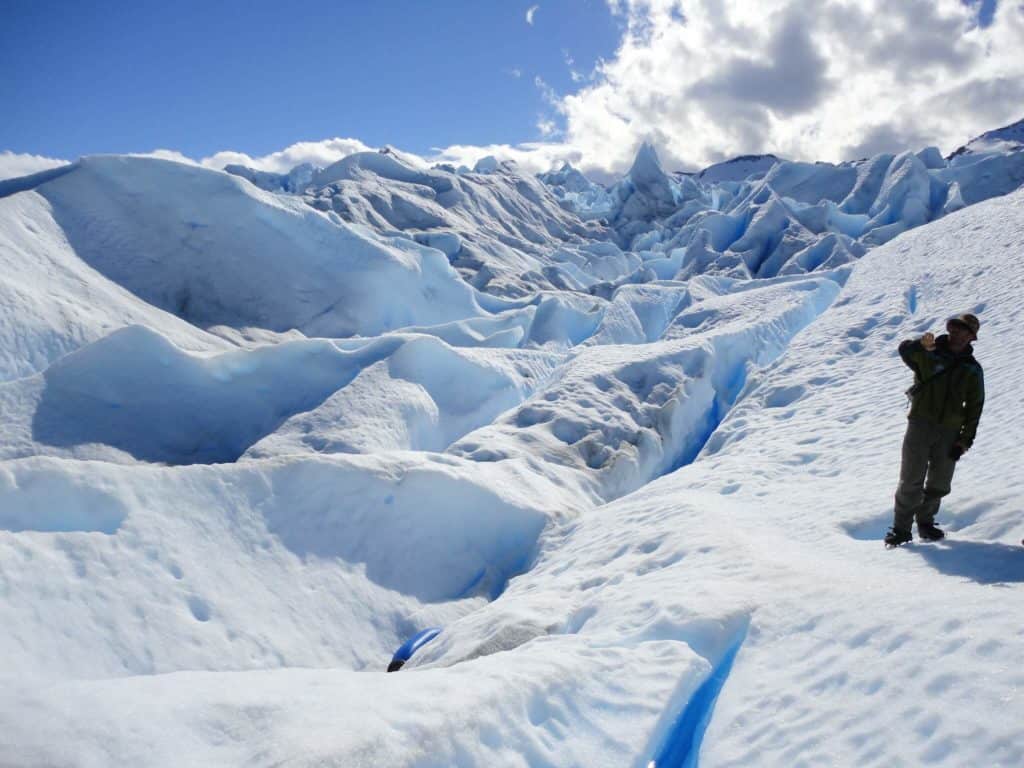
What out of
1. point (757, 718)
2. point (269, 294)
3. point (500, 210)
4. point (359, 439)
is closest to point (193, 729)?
point (757, 718)

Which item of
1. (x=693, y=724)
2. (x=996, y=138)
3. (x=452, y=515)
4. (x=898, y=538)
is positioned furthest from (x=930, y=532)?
(x=996, y=138)

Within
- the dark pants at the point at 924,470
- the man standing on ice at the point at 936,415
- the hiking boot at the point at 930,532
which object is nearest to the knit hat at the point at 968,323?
the man standing on ice at the point at 936,415

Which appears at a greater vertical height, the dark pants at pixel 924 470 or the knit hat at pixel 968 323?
the knit hat at pixel 968 323

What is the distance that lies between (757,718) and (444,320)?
16.1 meters

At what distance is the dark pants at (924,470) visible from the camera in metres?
3.60

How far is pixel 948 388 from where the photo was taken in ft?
11.5

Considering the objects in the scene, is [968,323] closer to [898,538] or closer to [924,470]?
[924,470]

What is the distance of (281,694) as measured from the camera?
2.65 m

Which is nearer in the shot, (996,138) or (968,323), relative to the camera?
(968,323)

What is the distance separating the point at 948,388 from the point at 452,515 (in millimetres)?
4745

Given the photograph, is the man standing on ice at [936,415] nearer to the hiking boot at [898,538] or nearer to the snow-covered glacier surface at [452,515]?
the hiking boot at [898,538]

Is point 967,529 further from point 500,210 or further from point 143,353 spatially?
point 500,210

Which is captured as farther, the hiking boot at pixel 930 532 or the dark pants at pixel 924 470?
the hiking boot at pixel 930 532

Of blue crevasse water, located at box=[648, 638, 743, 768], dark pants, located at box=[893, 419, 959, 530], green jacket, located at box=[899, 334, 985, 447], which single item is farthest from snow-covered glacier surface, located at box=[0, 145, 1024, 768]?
green jacket, located at box=[899, 334, 985, 447]
